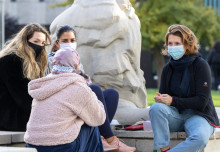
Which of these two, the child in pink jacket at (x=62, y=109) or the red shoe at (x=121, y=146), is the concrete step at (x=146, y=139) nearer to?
the red shoe at (x=121, y=146)

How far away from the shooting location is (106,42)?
723 cm

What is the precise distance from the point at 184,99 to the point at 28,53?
174 centimetres

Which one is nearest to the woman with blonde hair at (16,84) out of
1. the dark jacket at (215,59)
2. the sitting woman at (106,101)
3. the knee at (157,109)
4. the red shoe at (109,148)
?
the sitting woman at (106,101)

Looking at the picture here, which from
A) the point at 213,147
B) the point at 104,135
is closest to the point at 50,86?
the point at 104,135

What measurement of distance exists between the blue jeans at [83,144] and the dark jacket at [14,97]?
0.96 m

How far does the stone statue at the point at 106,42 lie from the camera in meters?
7.22

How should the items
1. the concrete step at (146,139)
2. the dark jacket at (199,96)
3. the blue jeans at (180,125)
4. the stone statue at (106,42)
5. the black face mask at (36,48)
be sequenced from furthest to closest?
1. the stone statue at (106,42)
2. the black face mask at (36,48)
3. the concrete step at (146,139)
4. the dark jacket at (199,96)
5. the blue jeans at (180,125)

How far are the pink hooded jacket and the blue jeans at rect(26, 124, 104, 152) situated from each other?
2.0 inches

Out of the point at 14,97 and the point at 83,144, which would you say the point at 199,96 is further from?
the point at 14,97

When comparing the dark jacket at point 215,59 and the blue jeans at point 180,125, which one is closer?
the blue jeans at point 180,125

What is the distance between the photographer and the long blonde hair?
5.41 metres

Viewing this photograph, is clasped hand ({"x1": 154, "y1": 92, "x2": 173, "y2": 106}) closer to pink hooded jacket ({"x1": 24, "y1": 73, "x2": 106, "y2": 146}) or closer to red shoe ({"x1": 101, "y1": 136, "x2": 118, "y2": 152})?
red shoe ({"x1": 101, "y1": 136, "x2": 118, "y2": 152})

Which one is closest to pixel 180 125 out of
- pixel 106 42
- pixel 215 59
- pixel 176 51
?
pixel 176 51

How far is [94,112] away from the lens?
444cm
